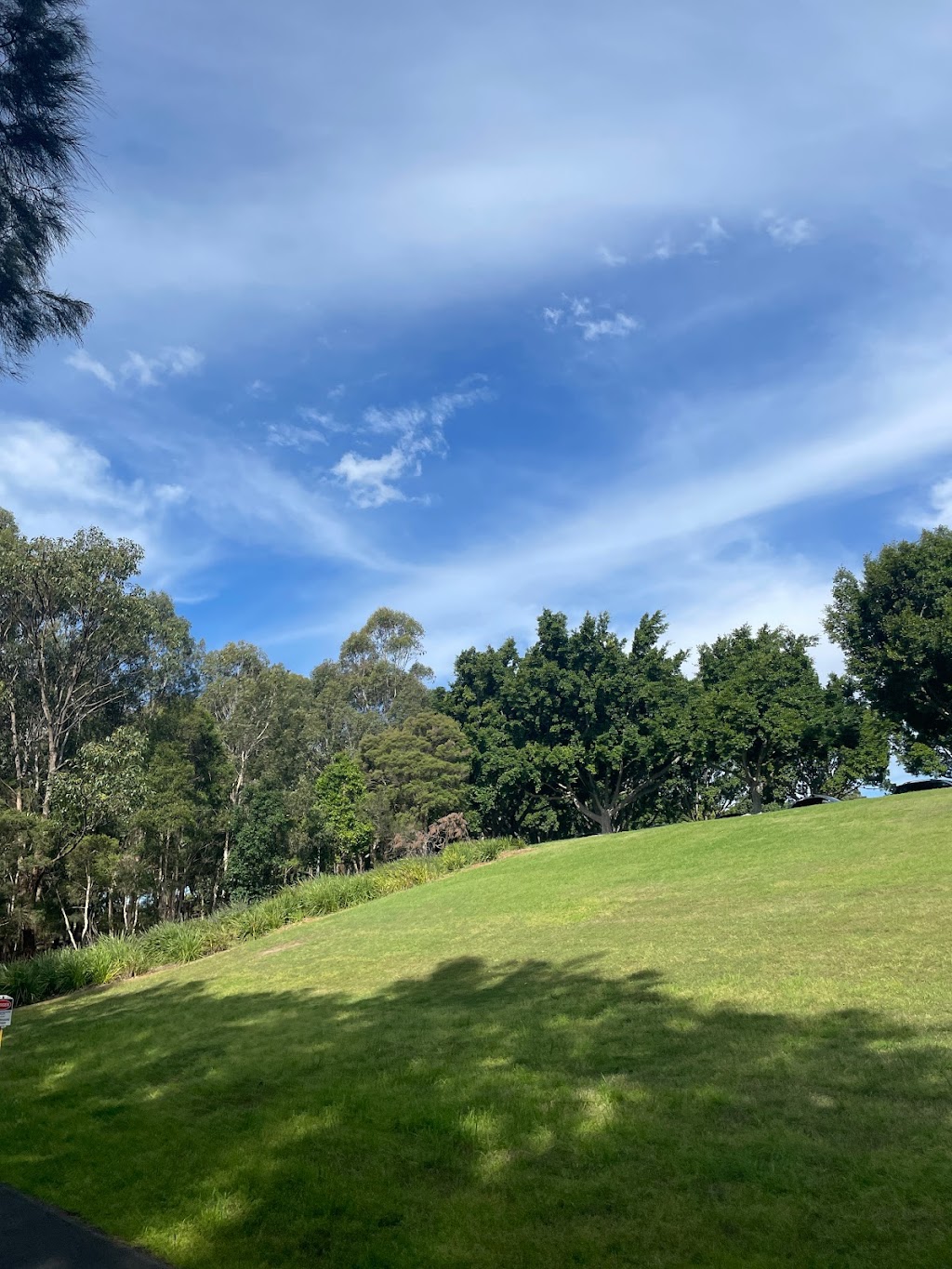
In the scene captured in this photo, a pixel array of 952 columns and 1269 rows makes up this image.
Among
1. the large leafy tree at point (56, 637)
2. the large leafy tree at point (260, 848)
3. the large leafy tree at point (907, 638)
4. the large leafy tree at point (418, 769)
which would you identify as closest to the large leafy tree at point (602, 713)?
the large leafy tree at point (418, 769)

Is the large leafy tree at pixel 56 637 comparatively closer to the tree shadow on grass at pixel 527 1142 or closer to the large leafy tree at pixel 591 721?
the large leafy tree at pixel 591 721

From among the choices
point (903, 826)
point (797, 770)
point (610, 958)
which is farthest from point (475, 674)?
point (610, 958)

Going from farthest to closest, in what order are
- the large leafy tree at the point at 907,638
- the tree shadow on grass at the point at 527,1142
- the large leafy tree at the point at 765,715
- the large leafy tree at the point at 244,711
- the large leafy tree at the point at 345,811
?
the large leafy tree at the point at 244,711
the large leafy tree at the point at 345,811
the large leafy tree at the point at 765,715
the large leafy tree at the point at 907,638
the tree shadow on grass at the point at 527,1142

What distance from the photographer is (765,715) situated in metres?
34.7

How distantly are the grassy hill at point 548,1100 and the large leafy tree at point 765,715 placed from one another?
889 inches

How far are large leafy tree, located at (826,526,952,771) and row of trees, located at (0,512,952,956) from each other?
95 millimetres

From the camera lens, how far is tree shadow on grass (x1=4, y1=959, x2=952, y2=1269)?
3613 millimetres

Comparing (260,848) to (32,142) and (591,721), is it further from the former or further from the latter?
(32,142)

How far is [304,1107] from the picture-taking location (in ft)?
19.1

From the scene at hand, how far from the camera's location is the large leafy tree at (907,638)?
30.9 meters

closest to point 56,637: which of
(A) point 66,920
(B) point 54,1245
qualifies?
(A) point 66,920

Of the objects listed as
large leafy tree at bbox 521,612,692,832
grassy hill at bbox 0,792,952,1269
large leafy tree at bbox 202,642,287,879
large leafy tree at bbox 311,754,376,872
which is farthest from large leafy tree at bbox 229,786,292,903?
grassy hill at bbox 0,792,952,1269

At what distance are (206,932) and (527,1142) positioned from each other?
16067 millimetres

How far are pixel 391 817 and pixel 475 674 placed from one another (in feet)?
32.3
